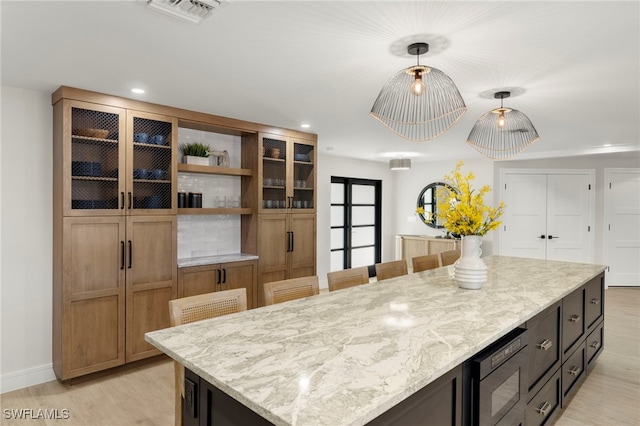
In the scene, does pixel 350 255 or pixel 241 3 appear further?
pixel 350 255

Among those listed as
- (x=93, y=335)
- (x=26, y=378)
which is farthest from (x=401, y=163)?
(x=26, y=378)

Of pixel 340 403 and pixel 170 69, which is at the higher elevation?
pixel 170 69

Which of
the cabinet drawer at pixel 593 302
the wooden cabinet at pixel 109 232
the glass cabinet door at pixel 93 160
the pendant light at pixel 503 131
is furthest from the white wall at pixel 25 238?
the cabinet drawer at pixel 593 302

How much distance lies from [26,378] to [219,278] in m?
1.73

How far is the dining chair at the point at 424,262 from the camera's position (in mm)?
3615

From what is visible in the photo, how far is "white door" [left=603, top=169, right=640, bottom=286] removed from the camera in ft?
22.0

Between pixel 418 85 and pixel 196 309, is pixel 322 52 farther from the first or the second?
pixel 196 309

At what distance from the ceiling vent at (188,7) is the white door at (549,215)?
6316mm

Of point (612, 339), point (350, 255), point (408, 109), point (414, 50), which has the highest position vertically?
point (414, 50)

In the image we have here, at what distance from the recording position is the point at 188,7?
1.82 m

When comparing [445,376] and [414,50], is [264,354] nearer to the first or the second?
[445,376]

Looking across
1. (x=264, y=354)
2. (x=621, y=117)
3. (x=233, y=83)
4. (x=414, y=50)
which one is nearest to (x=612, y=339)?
(x=621, y=117)

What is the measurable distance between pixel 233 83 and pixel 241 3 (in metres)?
1.17

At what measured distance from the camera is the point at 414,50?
7.20 feet
